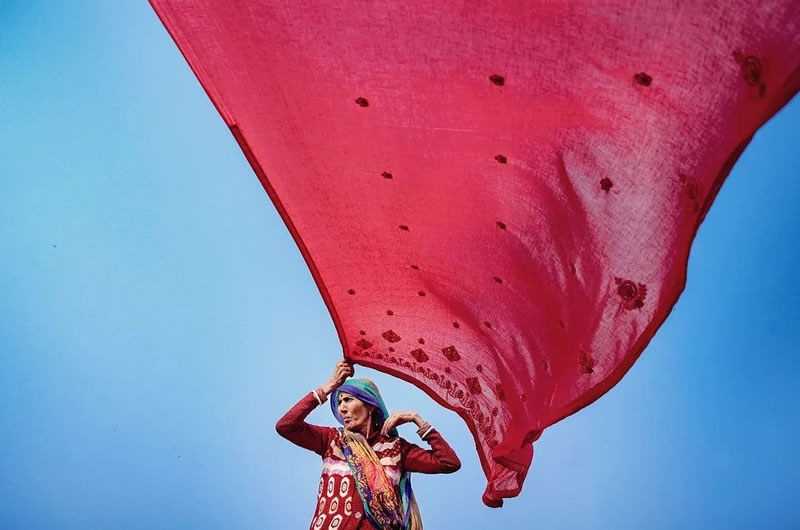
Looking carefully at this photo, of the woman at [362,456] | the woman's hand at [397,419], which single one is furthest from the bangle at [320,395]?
the woman's hand at [397,419]

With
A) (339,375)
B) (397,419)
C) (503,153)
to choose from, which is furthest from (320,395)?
(503,153)

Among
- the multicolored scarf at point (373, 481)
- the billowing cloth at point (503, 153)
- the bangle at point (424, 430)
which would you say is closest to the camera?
the billowing cloth at point (503, 153)

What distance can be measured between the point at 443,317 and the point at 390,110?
2.59 feet

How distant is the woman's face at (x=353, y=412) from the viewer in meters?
2.48

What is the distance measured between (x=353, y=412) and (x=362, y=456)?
6.2 inches

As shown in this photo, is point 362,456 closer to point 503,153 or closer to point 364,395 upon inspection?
point 364,395

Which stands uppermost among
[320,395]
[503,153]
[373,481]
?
[503,153]

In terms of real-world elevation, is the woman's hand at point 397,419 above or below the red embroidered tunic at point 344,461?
above

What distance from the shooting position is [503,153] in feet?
5.49

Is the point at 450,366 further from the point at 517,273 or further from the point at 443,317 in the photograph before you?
the point at 517,273

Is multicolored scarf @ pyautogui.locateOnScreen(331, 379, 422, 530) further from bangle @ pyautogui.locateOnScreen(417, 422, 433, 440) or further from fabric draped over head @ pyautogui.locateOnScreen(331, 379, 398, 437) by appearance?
bangle @ pyautogui.locateOnScreen(417, 422, 433, 440)

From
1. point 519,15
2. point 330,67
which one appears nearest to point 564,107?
point 519,15

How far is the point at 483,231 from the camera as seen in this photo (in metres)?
1.93

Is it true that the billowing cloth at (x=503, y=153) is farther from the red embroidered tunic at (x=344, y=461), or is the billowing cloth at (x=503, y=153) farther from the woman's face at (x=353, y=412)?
the woman's face at (x=353, y=412)
